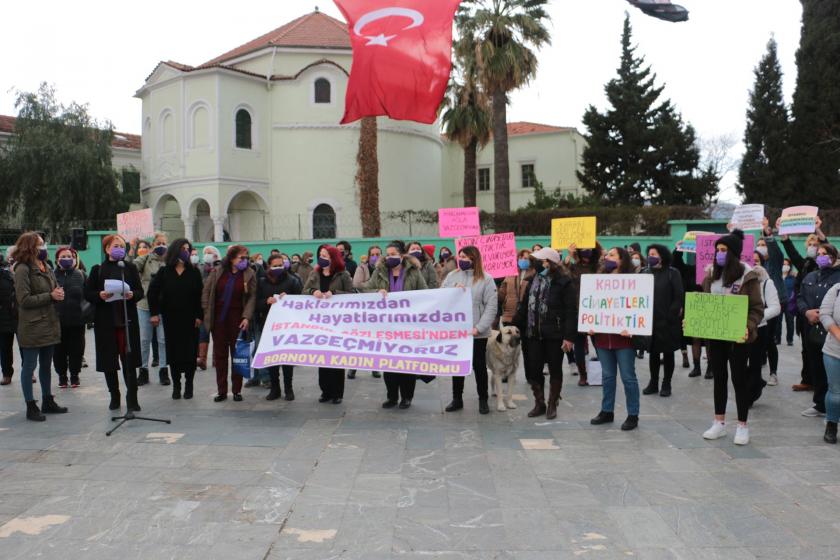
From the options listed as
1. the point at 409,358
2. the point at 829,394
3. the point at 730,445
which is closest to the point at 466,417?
the point at 409,358

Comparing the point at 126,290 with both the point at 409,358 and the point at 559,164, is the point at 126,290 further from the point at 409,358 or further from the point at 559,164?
the point at 559,164

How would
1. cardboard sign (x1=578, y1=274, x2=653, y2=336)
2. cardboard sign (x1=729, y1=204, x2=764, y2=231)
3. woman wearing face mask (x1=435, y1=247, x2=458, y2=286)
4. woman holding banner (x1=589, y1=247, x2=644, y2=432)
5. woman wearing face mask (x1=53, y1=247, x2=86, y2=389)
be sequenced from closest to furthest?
cardboard sign (x1=578, y1=274, x2=653, y2=336)
woman holding banner (x1=589, y1=247, x2=644, y2=432)
woman wearing face mask (x1=53, y1=247, x2=86, y2=389)
cardboard sign (x1=729, y1=204, x2=764, y2=231)
woman wearing face mask (x1=435, y1=247, x2=458, y2=286)

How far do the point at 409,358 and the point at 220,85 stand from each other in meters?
27.4

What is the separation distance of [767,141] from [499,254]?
37.5 m

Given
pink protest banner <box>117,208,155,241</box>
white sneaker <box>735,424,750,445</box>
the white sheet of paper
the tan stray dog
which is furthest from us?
pink protest banner <box>117,208,155,241</box>

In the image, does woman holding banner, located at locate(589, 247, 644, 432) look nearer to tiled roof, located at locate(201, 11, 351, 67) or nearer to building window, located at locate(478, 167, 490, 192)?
tiled roof, located at locate(201, 11, 351, 67)

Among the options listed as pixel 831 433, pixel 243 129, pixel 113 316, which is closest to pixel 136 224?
pixel 113 316

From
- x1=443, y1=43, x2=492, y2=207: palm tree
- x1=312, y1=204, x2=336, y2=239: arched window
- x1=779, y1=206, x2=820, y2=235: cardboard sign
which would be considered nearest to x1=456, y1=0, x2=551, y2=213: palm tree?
x1=443, y1=43, x2=492, y2=207: palm tree

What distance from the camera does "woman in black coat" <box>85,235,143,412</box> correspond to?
300 inches

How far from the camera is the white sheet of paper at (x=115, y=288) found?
24.3 ft

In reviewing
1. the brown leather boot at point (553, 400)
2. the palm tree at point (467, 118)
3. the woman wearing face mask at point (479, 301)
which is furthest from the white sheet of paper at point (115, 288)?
the palm tree at point (467, 118)

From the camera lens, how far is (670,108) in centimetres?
4019

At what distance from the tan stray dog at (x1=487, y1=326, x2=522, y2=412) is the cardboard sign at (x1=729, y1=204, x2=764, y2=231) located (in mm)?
5825

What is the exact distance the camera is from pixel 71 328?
9.38 metres
